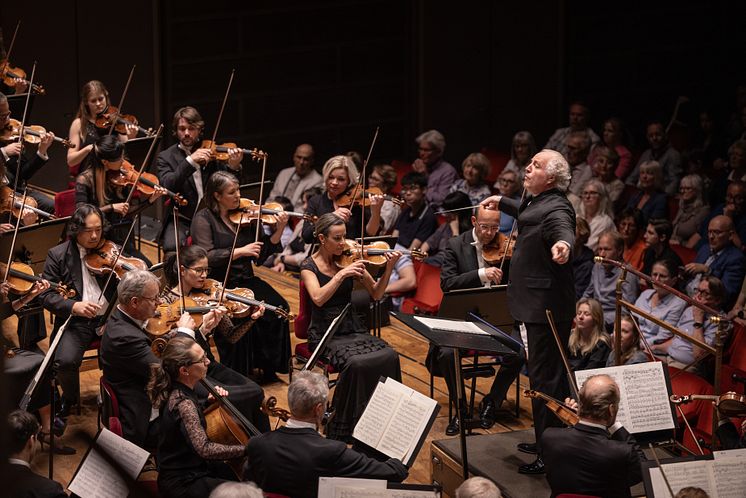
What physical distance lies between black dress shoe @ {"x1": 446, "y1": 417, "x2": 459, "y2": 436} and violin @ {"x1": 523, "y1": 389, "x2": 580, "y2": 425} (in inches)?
46.8

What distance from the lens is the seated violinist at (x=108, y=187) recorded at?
18.5ft

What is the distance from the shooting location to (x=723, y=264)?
18.4 ft

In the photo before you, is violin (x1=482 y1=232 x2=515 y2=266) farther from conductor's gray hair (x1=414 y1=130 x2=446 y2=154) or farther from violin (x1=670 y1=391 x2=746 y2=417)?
conductor's gray hair (x1=414 y1=130 x2=446 y2=154)

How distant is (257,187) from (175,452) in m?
2.64

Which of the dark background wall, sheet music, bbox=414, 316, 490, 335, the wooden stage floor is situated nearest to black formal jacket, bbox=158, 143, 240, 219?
the wooden stage floor

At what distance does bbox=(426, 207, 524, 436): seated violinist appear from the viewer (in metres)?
4.90

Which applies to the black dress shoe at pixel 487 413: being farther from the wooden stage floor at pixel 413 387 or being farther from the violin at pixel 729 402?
the violin at pixel 729 402

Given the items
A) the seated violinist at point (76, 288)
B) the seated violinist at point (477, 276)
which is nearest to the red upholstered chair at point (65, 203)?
the seated violinist at point (76, 288)

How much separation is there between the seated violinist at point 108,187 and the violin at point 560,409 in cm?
292

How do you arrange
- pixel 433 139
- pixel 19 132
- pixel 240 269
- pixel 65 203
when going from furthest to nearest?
pixel 433 139 → pixel 19 132 → pixel 65 203 → pixel 240 269

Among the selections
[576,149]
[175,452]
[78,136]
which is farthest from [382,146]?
[175,452]

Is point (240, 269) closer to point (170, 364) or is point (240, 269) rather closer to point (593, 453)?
point (170, 364)

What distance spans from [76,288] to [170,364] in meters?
1.39

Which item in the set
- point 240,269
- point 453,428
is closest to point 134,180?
point 240,269
